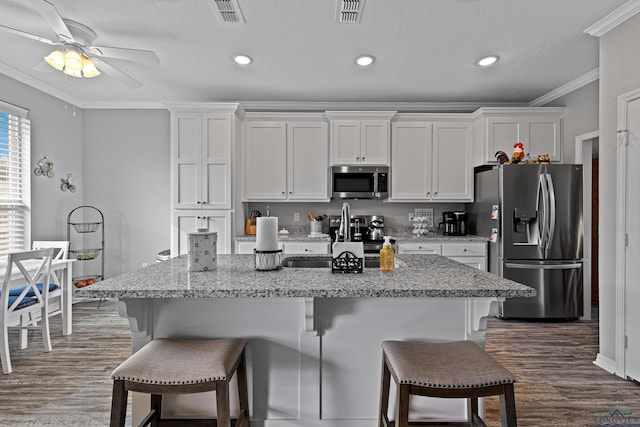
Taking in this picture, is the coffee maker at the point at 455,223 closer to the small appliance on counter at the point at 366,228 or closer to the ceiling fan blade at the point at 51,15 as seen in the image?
the small appliance on counter at the point at 366,228

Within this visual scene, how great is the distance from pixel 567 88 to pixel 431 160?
1.61m

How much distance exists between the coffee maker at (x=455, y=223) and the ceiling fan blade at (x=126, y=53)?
3609mm

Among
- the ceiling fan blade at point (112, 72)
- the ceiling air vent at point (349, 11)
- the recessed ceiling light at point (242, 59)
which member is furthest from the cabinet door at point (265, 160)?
the ceiling air vent at point (349, 11)

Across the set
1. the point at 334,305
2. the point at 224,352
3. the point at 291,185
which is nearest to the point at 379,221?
the point at 291,185

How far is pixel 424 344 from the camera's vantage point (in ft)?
5.19

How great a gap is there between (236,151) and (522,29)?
9.72ft

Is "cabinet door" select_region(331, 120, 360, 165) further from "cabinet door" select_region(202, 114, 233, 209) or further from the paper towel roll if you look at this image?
the paper towel roll

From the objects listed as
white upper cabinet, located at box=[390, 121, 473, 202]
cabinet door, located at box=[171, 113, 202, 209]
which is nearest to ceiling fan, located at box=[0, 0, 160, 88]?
cabinet door, located at box=[171, 113, 202, 209]

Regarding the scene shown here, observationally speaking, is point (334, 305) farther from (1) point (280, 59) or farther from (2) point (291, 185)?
(2) point (291, 185)

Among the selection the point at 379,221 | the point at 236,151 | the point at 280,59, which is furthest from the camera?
the point at 379,221

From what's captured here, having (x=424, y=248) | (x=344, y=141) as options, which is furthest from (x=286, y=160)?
(x=424, y=248)

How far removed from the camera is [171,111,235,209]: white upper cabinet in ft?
13.4

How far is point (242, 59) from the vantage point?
3.30m

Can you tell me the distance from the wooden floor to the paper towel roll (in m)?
1.35
